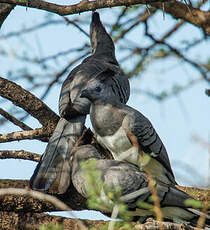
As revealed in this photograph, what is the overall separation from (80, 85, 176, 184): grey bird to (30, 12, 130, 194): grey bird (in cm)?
13

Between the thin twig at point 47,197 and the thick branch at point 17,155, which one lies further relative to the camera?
the thick branch at point 17,155

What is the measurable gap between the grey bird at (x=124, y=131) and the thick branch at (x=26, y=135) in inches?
19.0

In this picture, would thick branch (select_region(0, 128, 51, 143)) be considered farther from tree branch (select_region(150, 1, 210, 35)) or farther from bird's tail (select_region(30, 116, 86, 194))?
tree branch (select_region(150, 1, 210, 35))

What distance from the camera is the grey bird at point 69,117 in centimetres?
427

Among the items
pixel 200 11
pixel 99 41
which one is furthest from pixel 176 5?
pixel 99 41

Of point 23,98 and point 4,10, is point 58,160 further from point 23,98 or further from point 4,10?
point 4,10

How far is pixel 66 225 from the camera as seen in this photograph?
376cm

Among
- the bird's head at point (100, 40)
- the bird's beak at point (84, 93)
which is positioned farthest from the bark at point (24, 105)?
the bird's head at point (100, 40)

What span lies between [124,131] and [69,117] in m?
0.59

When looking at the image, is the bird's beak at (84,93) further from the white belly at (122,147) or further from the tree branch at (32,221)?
the tree branch at (32,221)

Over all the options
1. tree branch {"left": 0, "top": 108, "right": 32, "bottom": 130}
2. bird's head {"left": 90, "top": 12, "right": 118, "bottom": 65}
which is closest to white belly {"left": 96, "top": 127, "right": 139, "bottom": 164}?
tree branch {"left": 0, "top": 108, "right": 32, "bottom": 130}

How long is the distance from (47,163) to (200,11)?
249 cm

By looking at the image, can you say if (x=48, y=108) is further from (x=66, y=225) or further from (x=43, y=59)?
(x=66, y=225)

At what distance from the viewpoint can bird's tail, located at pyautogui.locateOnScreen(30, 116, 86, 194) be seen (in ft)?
13.8
